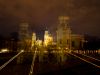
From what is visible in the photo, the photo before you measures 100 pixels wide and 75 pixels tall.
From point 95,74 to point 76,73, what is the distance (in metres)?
1.81

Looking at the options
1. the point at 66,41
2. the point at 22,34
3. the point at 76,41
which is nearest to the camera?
the point at 66,41

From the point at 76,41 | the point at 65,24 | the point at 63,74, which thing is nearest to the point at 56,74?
the point at 63,74

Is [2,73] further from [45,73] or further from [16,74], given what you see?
[45,73]

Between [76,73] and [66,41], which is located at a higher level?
[66,41]

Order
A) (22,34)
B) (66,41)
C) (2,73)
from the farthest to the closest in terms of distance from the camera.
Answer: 1. (22,34)
2. (66,41)
3. (2,73)

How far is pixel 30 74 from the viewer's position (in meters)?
20.9

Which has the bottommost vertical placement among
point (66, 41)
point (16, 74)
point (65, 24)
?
point (16, 74)

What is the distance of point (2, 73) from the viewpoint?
22.1 meters

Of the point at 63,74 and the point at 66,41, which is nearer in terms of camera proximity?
the point at 63,74

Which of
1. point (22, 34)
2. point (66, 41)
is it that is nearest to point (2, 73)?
point (66, 41)

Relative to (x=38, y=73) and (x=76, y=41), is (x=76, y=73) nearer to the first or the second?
(x=38, y=73)

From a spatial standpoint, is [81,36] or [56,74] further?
[81,36]

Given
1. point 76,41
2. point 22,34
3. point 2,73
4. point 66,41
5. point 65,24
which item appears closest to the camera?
point 2,73

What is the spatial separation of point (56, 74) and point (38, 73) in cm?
182
